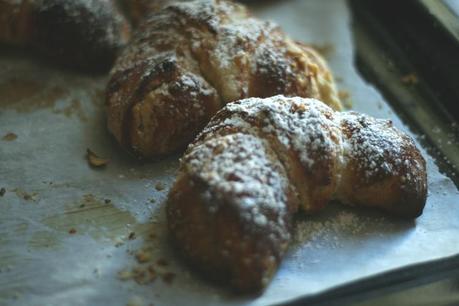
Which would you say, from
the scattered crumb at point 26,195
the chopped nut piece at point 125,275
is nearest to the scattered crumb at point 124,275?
the chopped nut piece at point 125,275

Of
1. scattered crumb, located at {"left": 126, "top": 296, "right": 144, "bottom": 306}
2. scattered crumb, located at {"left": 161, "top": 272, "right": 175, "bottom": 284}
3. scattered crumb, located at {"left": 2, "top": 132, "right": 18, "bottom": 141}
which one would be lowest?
scattered crumb, located at {"left": 2, "top": 132, "right": 18, "bottom": 141}

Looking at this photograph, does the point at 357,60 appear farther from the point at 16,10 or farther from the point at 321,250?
the point at 16,10

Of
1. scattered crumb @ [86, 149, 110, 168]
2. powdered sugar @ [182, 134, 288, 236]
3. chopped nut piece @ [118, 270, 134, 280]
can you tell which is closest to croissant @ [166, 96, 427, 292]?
powdered sugar @ [182, 134, 288, 236]

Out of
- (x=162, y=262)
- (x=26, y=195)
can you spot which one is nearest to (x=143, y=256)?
(x=162, y=262)

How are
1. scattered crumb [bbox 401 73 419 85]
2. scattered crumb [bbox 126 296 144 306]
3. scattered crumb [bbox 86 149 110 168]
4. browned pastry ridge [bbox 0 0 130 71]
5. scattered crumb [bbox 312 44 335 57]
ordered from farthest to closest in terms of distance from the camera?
scattered crumb [bbox 312 44 335 57], scattered crumb [bbox 401 73 419 85], browned pastry ridge [bbox 0 0 130 71], scattered crumb [bbox 86 149 110 168], scattered crumb [bbox 126 296 144 306]

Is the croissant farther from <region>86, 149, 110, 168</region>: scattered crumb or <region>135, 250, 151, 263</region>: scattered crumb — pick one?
<region>86, 149, 110, 168</region>: scattered crumb

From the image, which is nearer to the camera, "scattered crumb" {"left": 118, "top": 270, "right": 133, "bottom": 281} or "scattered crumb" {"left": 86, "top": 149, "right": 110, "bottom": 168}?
"scattered crumb" {"left": 118, "top": 270, "right": 133, "bottom": 281}

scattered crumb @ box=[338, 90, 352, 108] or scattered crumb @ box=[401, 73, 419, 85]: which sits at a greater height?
scattered crumb @ box=[401, 73, 419, 85]

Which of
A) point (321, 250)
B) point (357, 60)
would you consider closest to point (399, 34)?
point (357, 60)
